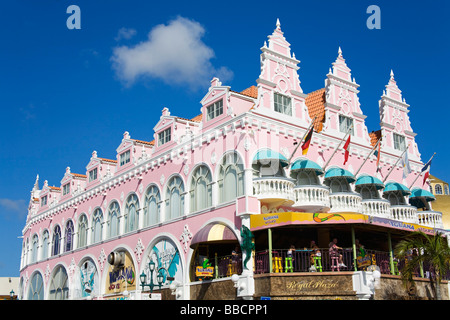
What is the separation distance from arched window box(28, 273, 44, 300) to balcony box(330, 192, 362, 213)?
91.4 ft

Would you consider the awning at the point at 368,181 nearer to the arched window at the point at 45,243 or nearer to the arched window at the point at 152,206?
the arched window at the point at 152,206

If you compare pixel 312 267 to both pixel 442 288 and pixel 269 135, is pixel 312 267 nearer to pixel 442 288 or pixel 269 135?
pixel 269 135

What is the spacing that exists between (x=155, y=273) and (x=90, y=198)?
11531 millimetres

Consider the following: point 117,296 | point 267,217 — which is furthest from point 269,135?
point 117,296

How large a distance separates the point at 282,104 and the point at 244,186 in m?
5.75

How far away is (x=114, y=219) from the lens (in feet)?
122

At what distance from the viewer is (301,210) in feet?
90.1

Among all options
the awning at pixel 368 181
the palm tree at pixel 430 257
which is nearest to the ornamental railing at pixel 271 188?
the palm tree at pixel 430 257

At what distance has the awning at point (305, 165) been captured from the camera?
27234mm

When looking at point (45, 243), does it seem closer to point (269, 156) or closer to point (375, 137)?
point (269, 156)

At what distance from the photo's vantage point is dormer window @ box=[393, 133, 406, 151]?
35562 millimetres

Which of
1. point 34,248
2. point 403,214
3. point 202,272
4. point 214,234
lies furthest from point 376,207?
point 34,248

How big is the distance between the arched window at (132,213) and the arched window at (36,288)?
14.1 metres
